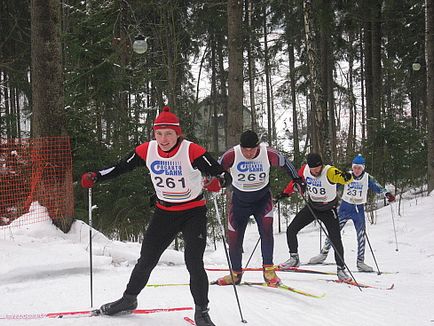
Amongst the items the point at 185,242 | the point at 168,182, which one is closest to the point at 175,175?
the point at 168,182

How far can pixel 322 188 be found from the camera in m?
7.15

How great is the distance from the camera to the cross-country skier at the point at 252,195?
587 centimetres

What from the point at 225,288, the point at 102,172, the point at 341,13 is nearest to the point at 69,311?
the point at 102,172

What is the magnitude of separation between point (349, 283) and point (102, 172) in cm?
419

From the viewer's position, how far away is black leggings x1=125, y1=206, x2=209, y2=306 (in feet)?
13.0

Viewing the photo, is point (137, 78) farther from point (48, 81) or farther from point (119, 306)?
point (119, 306)

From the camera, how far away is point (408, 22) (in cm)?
1947

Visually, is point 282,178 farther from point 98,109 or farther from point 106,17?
point 106,17

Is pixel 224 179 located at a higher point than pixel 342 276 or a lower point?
higher

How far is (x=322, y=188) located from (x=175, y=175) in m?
3.79

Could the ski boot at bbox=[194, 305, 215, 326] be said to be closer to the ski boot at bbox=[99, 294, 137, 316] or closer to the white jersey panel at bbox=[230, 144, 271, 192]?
the ski boot at bbox=[99, 294, 137, 316]

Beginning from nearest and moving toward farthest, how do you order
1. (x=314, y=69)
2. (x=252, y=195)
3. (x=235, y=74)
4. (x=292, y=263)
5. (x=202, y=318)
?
1. (x=202, y=318)
2. (x=252, y=195)
3. (x=292, y=263)
4. (x=235, y=74)
5. (x=314, y=69)

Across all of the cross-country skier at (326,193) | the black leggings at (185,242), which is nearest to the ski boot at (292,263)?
the cross-country skier at (326,193)

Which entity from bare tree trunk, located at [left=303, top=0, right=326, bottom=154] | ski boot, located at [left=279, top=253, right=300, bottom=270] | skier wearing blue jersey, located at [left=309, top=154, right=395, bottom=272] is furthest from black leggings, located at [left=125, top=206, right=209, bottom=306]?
bare tree trunk, located at [left=303, top=0, right=326, bottom=154]
